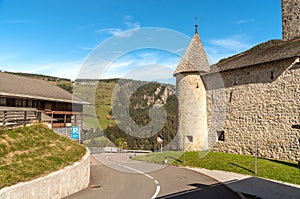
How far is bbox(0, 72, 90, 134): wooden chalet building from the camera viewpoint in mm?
20438

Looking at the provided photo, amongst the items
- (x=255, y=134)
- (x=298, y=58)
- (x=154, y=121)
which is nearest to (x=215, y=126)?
(x=255, y=134)

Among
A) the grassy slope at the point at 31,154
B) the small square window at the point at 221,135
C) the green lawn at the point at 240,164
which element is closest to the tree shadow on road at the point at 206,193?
the green lawn at the point at 240,164

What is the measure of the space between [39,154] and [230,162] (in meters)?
12.1

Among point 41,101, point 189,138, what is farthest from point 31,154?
point 189,138

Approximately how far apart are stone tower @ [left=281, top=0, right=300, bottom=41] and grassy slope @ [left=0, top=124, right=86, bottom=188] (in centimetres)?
2118

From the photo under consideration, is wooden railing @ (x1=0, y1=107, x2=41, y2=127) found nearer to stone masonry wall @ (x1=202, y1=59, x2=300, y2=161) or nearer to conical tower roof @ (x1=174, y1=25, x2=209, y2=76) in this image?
conical tower roof @ (x1=174, y1=25, x2=209, y2=76)

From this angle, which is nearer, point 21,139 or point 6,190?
point 6,190

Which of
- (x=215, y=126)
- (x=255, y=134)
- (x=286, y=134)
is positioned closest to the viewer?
(x=286, y=134)

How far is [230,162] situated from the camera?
18000 mm

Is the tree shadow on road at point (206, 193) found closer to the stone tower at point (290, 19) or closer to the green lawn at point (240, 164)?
the green lawn at point (240, 164)

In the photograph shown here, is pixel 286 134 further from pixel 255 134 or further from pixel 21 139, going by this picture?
pixel 21 139

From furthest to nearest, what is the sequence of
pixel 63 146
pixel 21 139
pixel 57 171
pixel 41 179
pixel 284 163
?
1. pixel 284 163
2. pixel 63 146
3. pixel 21 139
4. pixel 57 171
5. pixel 41 179

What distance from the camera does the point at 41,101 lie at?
24.5 meters

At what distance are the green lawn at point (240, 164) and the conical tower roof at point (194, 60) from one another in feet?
24.1
